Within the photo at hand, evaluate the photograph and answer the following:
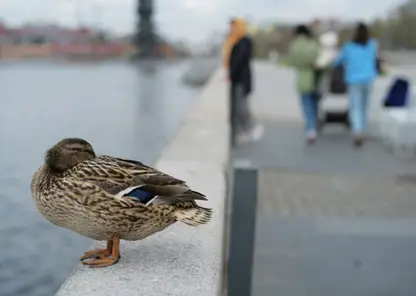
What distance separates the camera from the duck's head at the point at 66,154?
141 inches

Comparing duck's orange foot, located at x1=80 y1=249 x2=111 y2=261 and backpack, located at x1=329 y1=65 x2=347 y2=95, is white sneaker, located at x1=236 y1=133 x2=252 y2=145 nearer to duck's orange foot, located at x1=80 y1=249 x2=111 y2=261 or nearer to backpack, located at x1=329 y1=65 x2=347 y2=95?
backpack, located at x1=329 y1=65 x2=347 y2=95

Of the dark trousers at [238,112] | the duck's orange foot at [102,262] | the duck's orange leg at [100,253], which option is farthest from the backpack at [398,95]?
the duck's orange foot at [102,262]

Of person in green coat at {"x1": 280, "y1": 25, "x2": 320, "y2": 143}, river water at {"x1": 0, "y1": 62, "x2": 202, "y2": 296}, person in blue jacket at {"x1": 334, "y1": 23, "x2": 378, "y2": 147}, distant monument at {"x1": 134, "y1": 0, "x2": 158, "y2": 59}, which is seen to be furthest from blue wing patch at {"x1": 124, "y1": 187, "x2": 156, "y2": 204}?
distant monument at {"x1": 134, "y1": 0, "x2": 158, "y2": 59}

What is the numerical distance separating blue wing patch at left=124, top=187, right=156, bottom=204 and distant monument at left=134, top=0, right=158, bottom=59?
94476 millimetres

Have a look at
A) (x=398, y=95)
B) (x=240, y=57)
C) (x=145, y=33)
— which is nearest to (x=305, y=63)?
(x=240, y=57)

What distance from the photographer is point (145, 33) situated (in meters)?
102

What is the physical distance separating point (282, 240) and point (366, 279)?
1.01 m

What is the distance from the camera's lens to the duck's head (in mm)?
3584

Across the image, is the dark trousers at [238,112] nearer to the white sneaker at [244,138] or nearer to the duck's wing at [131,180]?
the white sneaker at [244,138]

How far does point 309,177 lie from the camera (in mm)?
8742

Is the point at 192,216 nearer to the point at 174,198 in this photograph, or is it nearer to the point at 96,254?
the point at 174,198

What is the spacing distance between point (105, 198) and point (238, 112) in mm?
7667

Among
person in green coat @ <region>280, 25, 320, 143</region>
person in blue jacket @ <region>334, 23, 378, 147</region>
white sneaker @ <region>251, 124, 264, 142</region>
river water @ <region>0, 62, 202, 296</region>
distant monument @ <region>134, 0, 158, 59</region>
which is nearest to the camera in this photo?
river water @ <region>0, 62, 202, 296</region>

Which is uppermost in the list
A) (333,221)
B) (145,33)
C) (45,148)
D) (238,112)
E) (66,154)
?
(145,33)
